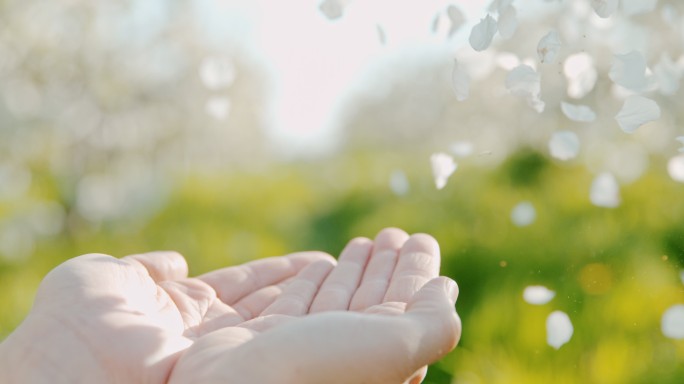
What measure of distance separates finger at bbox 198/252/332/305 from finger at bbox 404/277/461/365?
0.54 meters

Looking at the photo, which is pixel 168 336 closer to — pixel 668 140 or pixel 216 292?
pixel 216 292

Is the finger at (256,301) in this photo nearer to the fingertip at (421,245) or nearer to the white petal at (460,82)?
the fingertip at (421,245)

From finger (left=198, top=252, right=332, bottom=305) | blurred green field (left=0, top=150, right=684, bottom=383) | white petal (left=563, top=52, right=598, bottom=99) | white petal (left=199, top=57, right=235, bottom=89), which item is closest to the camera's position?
finger (left=198, top=252, right=332, bottom=305)

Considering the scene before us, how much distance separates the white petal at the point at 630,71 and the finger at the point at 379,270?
50cm

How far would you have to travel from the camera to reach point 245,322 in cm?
114

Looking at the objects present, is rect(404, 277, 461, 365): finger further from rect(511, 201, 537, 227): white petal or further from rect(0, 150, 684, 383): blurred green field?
rect(511, 201, 537, 227): white petal

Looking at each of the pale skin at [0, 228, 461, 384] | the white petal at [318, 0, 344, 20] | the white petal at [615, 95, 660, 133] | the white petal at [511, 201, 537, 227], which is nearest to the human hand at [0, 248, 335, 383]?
the pale skin at [0, 228, 461, 384]

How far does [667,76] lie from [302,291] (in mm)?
903

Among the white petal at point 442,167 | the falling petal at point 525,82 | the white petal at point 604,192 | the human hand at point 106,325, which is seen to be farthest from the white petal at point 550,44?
the human hand at point 106,325

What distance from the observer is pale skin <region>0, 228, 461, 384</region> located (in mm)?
910

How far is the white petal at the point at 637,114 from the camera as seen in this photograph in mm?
→ 1319

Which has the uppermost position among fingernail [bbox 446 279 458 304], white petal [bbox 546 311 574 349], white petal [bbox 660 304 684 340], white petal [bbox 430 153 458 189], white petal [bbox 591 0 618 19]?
white petal [bbox 591 0 618 19]

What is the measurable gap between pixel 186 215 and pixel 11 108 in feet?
10.3

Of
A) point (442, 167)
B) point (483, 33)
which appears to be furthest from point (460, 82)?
point (442, 167)
